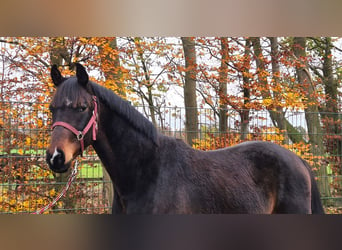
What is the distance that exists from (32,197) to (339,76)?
444 cm

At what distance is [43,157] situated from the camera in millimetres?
3848

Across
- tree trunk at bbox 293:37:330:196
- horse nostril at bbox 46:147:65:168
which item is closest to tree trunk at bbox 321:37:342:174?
tree trunk at bbox 293:37:330:196

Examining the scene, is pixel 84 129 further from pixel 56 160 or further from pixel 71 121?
pixel 56 160

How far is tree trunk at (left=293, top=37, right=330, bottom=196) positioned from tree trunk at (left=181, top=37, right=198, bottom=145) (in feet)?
4.88

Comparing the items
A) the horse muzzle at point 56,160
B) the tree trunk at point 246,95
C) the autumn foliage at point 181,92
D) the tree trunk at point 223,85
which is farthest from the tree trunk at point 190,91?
the horse muzzle at point 56,160

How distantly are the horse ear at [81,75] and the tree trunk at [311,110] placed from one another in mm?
3267

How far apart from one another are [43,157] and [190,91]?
77.0 inches

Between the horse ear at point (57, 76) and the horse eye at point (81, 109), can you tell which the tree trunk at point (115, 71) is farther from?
the horse eye at point (81, 109)

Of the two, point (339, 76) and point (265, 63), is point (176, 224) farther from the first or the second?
point (339, 76)

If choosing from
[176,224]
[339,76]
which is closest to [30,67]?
[176,224]

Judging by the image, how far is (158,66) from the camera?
13.9 ft

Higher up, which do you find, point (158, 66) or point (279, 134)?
point (158, 66)

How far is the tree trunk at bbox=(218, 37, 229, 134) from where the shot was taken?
4184mm

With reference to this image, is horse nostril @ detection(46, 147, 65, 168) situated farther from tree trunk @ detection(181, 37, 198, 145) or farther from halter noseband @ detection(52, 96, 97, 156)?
tree trunk @ detection(181, 37, 198, 145)
